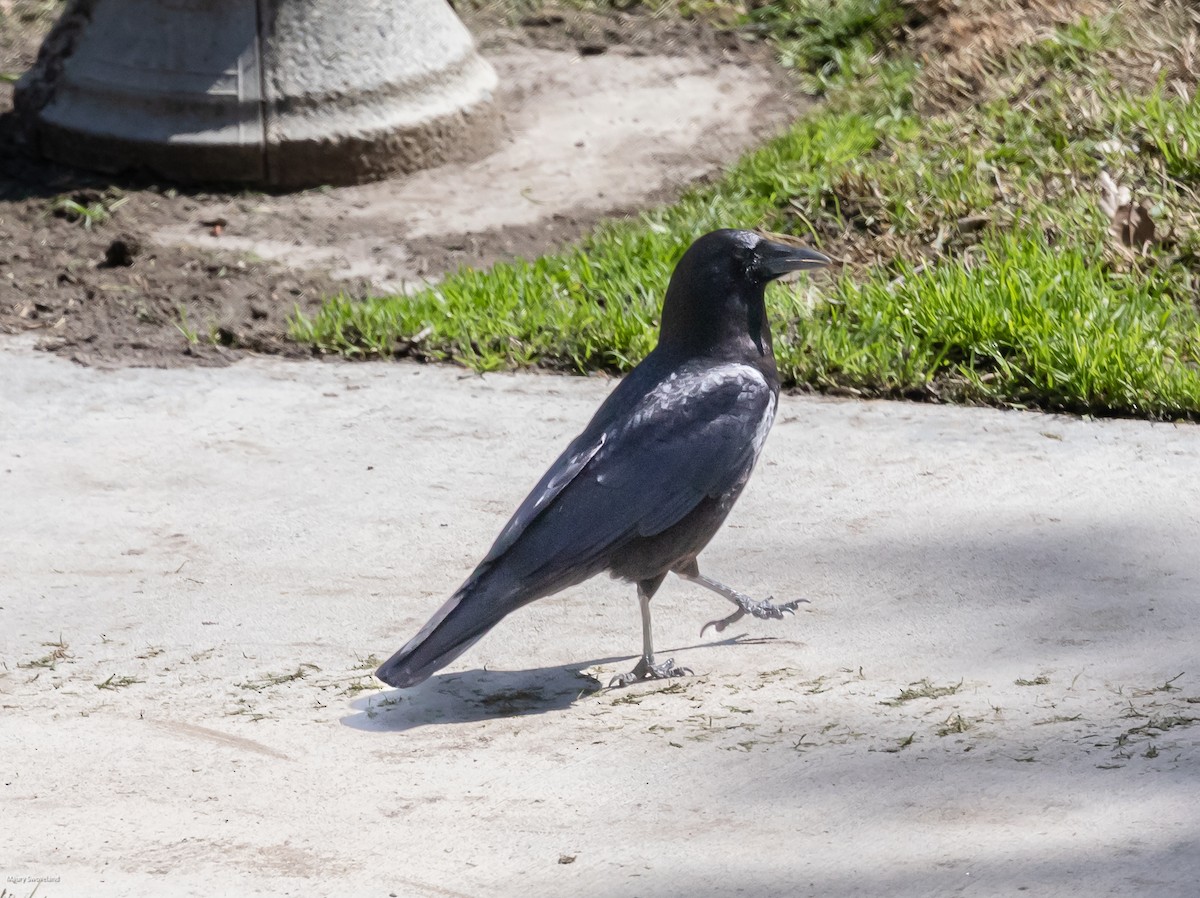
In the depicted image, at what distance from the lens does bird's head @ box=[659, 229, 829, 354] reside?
4043 mm

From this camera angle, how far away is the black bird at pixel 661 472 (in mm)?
3529

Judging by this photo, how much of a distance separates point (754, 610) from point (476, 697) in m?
0.73

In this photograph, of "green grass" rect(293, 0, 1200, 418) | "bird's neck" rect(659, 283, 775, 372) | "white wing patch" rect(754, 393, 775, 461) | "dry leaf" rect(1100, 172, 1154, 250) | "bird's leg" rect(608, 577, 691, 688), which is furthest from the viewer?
"dry leaf" rect(1100, 172, 1154, 250)

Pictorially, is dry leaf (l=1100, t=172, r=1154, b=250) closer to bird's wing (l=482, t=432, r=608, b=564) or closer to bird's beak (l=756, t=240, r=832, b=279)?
bird's beak (l=756, t=240, r=832, b=279)

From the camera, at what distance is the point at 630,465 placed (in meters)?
3.73

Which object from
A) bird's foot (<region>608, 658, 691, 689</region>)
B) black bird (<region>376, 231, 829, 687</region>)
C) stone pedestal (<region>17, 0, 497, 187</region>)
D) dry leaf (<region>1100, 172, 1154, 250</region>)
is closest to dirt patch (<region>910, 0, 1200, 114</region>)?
dry leaf (<region>1100, 172, 1154, 250</region>)

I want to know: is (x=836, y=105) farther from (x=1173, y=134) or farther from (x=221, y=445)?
(x=221, y=445)

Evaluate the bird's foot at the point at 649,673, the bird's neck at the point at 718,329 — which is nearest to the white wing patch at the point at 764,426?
the bird's neck at the point at 718,329

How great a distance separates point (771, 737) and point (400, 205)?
15.2 feet

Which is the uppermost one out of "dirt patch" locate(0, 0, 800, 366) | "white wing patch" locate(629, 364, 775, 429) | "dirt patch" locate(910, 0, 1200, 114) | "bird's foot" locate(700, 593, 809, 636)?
"dirt patch" locate(910, 0, 1200, 114)

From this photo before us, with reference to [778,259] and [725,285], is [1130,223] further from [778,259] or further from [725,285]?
[725,285]

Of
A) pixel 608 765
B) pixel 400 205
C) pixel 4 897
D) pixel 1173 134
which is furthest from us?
pixel 400 205

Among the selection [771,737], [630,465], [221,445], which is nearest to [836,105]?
[221,445]

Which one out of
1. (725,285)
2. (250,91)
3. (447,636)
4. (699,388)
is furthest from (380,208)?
(447,636)
